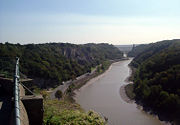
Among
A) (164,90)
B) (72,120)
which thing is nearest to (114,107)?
(164,90)

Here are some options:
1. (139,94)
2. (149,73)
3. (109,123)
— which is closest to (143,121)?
(109,123)

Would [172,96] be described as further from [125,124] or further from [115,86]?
[115,86]

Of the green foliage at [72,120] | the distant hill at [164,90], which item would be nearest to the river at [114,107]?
the distant hill at [164,90]

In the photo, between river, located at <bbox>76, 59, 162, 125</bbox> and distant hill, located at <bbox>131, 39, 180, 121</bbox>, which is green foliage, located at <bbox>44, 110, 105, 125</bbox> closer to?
river, located at <bbox>76, 59, 162, 125</bbox>

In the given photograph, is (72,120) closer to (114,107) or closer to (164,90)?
(114,107)

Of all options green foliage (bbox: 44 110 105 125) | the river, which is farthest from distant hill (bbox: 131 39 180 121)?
green foliage (bbox: 44 110 105 125)

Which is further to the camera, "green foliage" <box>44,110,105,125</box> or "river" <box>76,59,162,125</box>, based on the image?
"river" <box>76,59,162,125</box>

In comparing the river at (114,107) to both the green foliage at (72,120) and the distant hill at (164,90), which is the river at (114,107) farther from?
the green foliage at (72,120)

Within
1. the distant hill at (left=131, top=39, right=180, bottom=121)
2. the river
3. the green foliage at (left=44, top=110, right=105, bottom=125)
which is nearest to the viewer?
the green foliage at (left=44, top=110, right=105, bottom=125)

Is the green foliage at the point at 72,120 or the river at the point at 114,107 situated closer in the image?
the green foliage at the point at 72,120

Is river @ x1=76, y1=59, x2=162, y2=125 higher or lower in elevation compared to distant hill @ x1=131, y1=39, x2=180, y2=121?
lower

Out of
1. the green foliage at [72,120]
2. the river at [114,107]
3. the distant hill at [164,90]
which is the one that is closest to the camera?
the green foliage at [72,120]
